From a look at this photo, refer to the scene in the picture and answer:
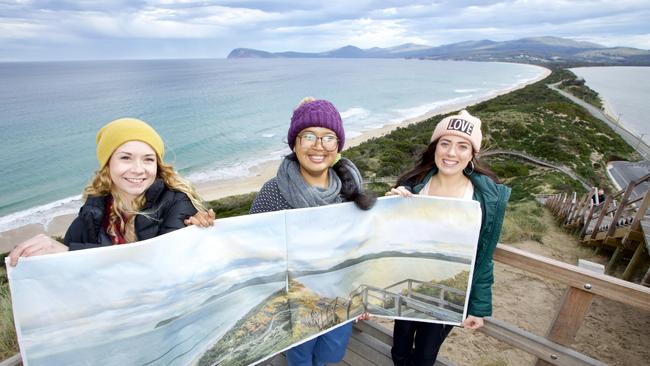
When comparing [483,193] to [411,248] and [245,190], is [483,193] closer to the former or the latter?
[411,248]

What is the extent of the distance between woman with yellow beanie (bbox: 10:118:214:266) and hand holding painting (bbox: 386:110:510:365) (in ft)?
4.19

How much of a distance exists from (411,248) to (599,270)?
1.13 meters

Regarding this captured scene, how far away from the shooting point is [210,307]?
6.49 ft

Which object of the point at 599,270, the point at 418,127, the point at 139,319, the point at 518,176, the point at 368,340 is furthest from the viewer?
the point at 418,127

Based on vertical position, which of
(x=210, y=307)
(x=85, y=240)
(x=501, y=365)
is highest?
(x=85, y=240)

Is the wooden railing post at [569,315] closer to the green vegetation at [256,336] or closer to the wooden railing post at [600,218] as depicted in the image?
the green vegetation at [256,336]

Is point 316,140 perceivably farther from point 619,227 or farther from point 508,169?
point 508,169

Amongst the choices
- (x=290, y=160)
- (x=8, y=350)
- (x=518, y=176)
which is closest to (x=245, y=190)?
(x=518, y=176)

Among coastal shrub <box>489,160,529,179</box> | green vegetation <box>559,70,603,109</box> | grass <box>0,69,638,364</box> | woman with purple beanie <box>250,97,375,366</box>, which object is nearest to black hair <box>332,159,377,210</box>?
woman with purple beanie <box>250,97,375,366</box>

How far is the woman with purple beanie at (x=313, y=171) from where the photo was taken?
2189 mm

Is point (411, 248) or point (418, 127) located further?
point (418, 127)

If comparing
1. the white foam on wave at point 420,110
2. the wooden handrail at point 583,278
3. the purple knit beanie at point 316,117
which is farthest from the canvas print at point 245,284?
the white foam on wave at point 420,110

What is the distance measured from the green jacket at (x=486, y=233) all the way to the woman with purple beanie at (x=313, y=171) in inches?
27.9

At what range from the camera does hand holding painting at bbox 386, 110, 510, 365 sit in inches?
90.0
